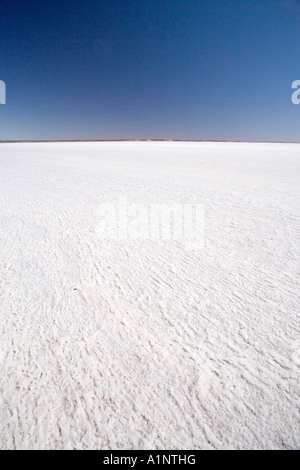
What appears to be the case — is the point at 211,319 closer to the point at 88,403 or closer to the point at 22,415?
the point at 88,403

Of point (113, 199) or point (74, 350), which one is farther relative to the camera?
point (113, 199)

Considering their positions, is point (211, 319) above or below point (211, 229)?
below

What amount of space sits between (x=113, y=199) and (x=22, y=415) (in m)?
2.96

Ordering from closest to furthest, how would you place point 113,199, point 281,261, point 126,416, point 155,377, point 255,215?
1. point 126,416
2. point 155,377
3. point 281,261
4. point 255,215
5. point 113,199

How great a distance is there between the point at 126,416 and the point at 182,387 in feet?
0.80

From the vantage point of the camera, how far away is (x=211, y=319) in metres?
1.25

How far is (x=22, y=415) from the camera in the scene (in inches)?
32.7

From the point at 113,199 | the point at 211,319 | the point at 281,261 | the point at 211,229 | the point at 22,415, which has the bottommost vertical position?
the point at 22,415

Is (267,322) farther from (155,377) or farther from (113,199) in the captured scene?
(113,199)

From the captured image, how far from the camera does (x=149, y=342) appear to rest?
111 cm

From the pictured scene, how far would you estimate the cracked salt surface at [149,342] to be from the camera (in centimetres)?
80

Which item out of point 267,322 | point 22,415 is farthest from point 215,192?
point 22,415

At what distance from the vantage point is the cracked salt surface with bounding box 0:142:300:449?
80 cm

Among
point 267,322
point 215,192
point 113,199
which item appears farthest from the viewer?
point 215,192
